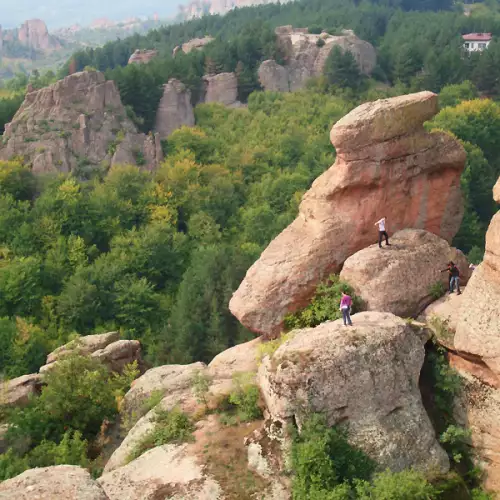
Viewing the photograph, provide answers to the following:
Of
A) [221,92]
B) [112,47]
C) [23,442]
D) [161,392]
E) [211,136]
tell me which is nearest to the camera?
[161,392]

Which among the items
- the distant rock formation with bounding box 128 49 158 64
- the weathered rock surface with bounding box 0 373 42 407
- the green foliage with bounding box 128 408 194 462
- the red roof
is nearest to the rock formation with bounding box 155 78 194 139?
the distant rock formation with bounding box 128 49 158 64

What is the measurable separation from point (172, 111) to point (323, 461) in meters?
63.8

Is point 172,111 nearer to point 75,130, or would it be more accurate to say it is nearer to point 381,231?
point 75,130

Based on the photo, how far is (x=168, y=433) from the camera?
20.3 meters

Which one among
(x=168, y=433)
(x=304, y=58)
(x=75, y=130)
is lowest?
(x=168, y=433)

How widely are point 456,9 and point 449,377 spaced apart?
6315 inches

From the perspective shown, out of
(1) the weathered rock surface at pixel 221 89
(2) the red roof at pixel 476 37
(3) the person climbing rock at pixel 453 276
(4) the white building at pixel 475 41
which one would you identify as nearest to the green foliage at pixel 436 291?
(3) the person climbing rock at pixel 453 276

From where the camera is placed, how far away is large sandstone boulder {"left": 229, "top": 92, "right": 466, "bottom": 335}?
24562 millimetres

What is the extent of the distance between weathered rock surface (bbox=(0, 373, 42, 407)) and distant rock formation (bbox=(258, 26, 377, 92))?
62353 millimetres

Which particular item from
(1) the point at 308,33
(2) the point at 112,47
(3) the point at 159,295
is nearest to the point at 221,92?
(1) the point at 308,33

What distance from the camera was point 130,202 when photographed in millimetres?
59906

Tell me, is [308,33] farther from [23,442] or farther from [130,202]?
[23,442]

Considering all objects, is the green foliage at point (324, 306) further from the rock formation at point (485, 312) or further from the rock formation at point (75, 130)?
the rock formation at point (75, 130)

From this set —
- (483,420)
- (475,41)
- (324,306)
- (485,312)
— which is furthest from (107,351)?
(475,41)
